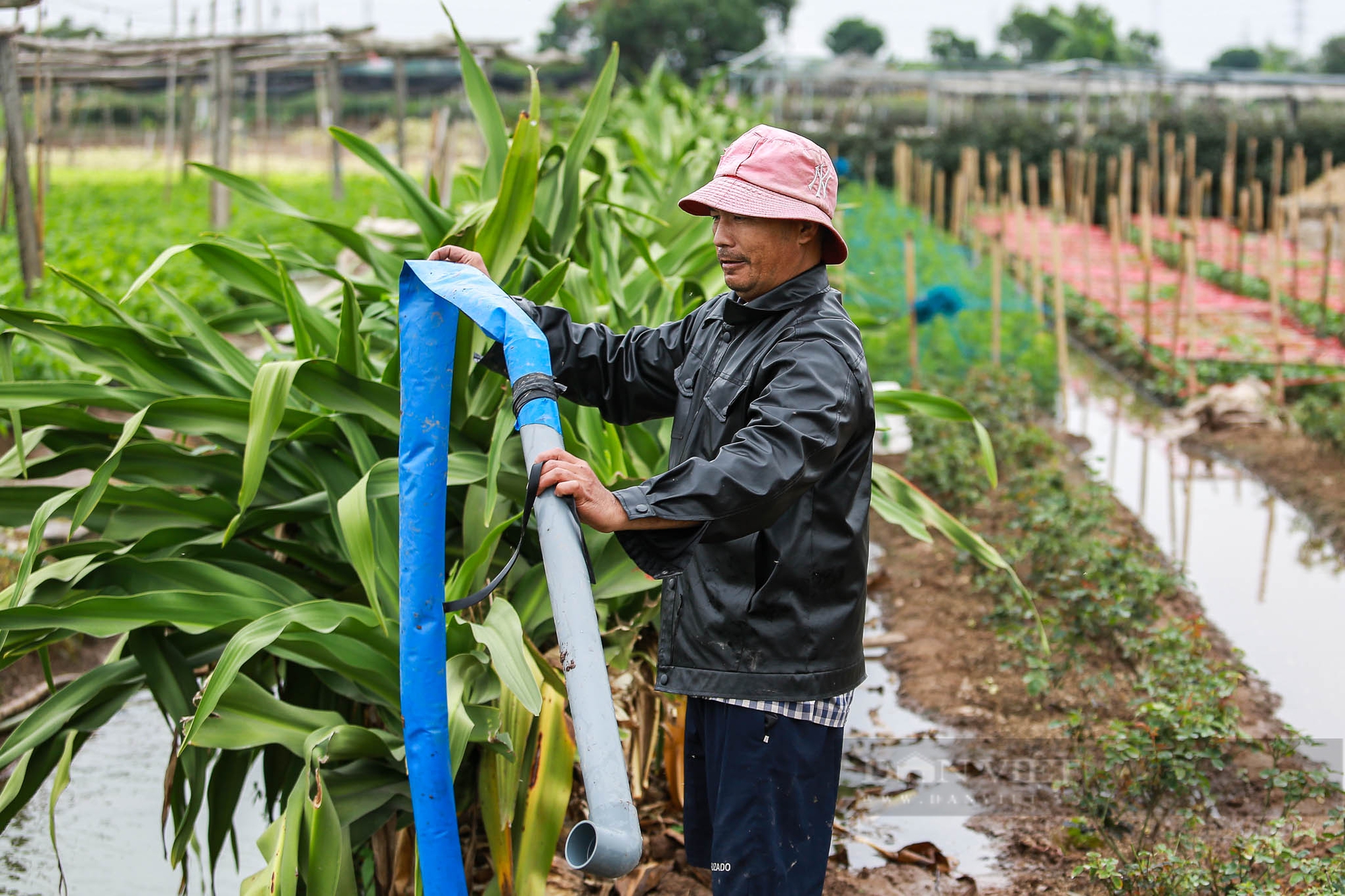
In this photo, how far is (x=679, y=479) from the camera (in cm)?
181

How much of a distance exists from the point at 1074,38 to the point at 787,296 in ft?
184

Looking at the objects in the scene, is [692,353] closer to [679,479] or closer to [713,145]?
[679,479]

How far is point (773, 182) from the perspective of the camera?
1.98 meters

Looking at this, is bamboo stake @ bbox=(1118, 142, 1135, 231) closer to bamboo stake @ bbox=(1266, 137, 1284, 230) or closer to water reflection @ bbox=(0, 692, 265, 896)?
bamboo stake @ bbox=(1266, 137, 1284, 230)

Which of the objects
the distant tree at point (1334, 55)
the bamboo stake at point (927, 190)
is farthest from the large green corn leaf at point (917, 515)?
the distant tree at point (1334, 55)

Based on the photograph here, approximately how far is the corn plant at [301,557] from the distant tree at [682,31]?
4029 cm

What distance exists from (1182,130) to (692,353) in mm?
21078

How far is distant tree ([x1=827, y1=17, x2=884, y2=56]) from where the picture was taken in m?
77.6

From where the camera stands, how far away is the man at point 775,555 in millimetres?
1943

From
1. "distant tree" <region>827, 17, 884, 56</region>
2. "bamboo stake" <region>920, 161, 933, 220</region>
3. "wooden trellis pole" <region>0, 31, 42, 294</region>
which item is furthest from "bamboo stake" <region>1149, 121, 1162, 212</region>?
"distant tree" <region>827, 17, 884, 56</region>

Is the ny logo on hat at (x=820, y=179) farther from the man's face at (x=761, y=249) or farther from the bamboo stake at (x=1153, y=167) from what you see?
the bamboo stake at (x=1153, y=167)

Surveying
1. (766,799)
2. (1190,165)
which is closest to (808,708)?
(766,799)

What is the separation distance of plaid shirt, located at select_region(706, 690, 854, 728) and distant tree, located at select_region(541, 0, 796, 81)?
41435 mm

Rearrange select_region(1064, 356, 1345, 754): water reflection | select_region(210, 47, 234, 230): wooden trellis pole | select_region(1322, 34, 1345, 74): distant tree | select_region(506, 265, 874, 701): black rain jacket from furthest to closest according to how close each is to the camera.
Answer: select_region(1322, 34, 1345, 74): distant tree
select_region(210, 47, 234, 230): wooden trellis pole
select_region(1064, 356, 1345, 754): water reflection
select_region(506, 265, 874, 701): black rain jacket
